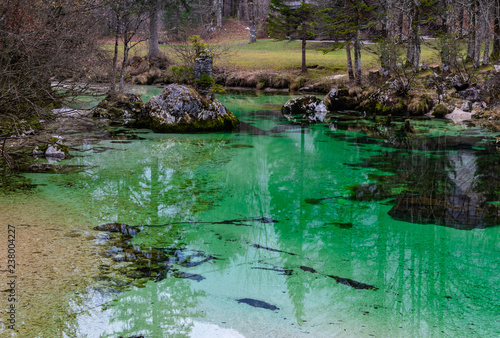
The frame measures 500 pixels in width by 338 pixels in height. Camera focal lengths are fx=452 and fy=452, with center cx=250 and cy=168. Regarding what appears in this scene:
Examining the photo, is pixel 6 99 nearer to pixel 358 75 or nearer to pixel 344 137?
pixel 344 137

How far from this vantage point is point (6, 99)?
6910mm

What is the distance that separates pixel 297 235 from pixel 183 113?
965cm

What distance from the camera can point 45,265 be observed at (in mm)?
5355

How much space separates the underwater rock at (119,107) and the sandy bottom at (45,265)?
10821 millimetres

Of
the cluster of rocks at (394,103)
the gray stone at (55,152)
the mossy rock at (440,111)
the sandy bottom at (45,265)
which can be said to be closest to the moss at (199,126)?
the cluster of rocks at (394,103)

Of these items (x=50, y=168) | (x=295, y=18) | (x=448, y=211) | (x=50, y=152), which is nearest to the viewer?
(x=448, y=211)

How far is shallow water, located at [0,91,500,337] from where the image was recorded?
451cm

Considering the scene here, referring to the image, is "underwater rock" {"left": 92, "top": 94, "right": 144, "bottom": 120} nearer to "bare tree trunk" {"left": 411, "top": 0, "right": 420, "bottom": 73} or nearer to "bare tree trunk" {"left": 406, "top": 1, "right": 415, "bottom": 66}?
"bare tree trunk" {"left": 406, "top": 1, "right": 415, "bottom": 66}

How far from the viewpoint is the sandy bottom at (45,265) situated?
4238 mm

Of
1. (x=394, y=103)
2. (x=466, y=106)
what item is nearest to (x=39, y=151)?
(x=394, y=103)

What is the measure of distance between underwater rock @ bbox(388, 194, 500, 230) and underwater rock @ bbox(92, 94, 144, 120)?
12444mm

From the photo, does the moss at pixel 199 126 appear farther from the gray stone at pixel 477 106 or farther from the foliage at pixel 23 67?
the gray stone at pixel 477 106

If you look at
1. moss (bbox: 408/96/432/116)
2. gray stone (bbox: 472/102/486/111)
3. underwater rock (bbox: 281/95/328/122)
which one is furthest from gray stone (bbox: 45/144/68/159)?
gray stone (bbox: 472/102/486/111)

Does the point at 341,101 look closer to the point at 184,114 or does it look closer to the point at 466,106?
the point at 466,106
